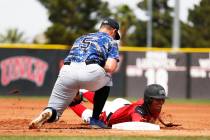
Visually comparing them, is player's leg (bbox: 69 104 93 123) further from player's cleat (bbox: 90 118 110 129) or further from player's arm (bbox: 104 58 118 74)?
player's arm (bbox: 104 58 118 74)

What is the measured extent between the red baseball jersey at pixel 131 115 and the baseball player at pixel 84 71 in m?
0.54

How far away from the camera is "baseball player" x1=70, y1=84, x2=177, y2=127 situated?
384 inches

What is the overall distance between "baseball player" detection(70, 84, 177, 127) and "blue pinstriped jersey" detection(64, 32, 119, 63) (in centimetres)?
76

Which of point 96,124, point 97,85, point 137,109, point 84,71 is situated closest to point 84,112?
point 96,124

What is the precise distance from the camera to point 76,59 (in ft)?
31.0

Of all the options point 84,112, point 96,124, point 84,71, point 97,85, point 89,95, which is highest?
point 84,71

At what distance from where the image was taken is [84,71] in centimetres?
935

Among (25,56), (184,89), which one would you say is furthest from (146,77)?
(25,56)

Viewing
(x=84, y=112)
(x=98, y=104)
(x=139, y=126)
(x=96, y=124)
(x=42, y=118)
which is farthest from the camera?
(x=84, y=112)

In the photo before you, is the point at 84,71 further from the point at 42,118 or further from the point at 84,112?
the point at 84,112

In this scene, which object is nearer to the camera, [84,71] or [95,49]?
[84,71]

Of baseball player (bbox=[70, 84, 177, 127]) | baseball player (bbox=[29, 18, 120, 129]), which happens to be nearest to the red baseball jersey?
baseball player (bbox=[70, 84, 177, 127])

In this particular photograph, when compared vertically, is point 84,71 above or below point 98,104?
above

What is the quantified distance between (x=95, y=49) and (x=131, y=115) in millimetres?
1087
